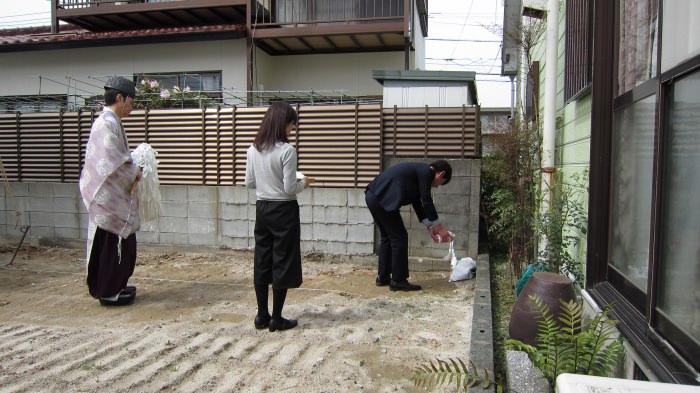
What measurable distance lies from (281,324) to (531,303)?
1.93 metres

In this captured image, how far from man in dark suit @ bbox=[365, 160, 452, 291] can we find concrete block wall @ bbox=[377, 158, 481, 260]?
34.1 inches

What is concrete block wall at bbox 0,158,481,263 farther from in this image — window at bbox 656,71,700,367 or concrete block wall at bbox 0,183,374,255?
window at bbox 656,71,700,367

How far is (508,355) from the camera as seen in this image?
2453 millimetres

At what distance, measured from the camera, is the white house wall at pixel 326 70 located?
10.6 m

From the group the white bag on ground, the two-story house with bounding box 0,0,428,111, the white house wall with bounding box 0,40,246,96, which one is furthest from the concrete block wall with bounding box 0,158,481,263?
the white house wall with bounding box 0,40,246,96

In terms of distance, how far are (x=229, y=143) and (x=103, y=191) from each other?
2.38m

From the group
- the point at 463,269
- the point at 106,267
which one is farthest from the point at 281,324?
the point at 463,269

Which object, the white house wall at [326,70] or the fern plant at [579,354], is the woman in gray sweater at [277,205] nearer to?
the fern plant at [579,354]

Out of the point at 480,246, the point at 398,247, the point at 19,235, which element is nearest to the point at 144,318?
the point at 398,247

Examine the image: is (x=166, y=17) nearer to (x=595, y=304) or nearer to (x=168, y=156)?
(x=168, y=156)

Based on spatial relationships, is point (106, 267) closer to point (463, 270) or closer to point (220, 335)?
point (220, 335)

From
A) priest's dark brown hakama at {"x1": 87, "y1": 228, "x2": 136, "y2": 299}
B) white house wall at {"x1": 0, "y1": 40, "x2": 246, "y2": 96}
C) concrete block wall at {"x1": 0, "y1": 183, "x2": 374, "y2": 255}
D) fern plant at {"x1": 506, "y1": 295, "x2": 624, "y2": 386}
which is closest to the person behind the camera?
fern plant at {"x1": 506, "y1": 295, "x2": 624, "y2": 386}

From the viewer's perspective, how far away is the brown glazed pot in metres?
2.96

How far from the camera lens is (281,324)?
3.84 metres
